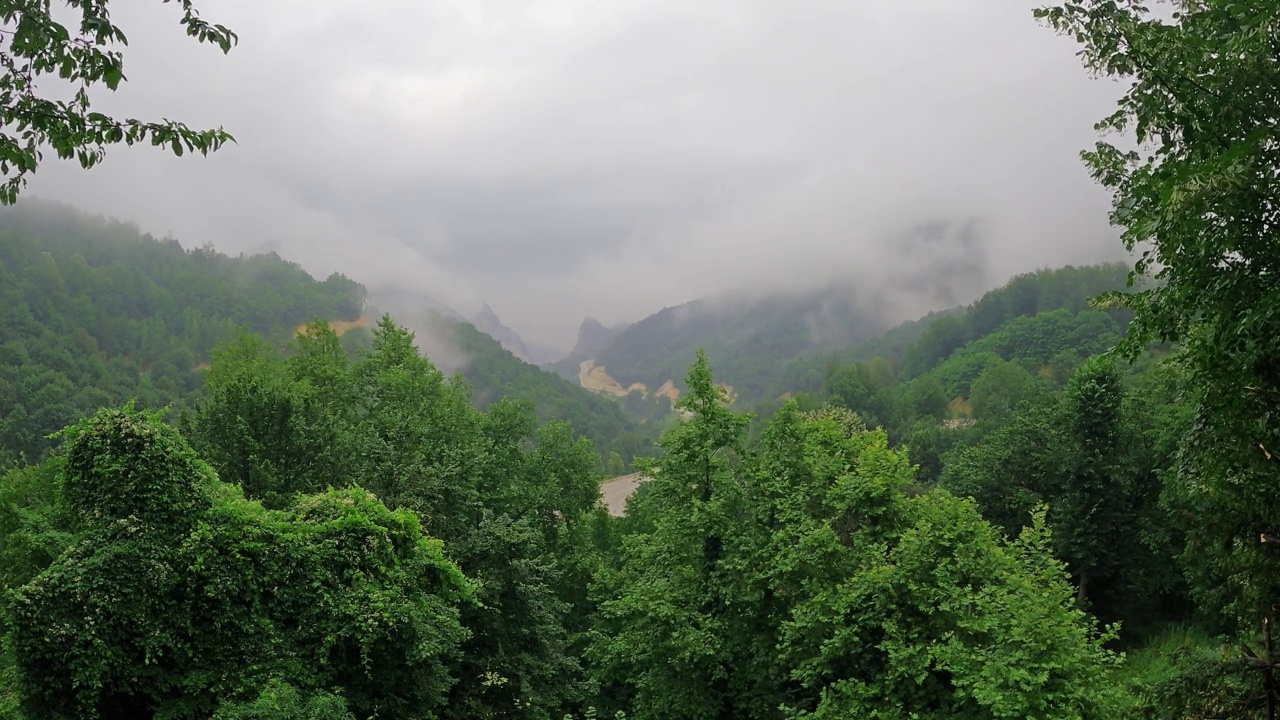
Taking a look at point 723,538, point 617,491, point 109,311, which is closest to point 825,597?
point 723,538

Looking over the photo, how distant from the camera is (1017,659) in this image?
45.9ft

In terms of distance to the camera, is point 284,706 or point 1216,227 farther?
point 284,706

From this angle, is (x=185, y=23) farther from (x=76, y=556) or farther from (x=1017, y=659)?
(x=1017, y=659)

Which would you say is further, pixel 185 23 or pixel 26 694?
pixel 26 694

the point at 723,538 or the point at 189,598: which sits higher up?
the point at 189,598

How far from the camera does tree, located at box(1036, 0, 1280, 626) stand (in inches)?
283

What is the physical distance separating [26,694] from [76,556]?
2.15 m

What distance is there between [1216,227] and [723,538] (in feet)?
49.9

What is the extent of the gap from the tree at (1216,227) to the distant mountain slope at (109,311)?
229 ft

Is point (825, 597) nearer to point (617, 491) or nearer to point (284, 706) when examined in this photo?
point (284, 706)

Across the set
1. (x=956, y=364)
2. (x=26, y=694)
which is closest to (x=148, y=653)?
(x=26, y=694)

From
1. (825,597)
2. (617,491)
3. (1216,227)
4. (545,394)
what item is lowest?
(825,597)

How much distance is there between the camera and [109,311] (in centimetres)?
13400

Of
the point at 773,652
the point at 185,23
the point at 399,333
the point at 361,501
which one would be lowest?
the point at 773,652
